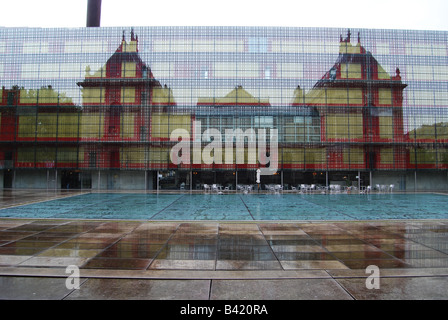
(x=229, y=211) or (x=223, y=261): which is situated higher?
(x=223, y=261)

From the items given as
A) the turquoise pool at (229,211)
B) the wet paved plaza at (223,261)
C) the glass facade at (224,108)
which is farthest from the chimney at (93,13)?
the wet paved plaza at (223,261)

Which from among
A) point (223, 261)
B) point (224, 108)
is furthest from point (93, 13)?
point (223, 261)

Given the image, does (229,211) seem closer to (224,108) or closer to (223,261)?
(223,261)

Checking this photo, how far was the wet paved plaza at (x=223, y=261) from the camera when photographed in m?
5.93

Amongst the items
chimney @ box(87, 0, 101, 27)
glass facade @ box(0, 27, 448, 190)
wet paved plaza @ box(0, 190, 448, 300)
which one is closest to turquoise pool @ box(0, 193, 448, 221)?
wet paved plaza @ box(0, 190, 448, 300)

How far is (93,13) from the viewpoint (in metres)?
51.1

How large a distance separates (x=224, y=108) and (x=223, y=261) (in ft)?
126

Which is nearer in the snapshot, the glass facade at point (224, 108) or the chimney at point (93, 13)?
the glass facade at point (224, 108)

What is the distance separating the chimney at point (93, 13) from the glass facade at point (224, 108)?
5.87m

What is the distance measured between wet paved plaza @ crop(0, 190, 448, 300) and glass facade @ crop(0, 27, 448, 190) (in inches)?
1257

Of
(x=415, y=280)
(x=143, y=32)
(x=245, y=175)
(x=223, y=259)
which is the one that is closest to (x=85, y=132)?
(x=143, y=32)

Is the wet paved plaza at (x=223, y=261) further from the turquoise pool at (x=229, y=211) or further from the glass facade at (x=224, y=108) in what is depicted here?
the glass facade at (x=224, y=108)

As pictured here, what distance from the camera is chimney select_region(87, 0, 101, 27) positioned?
5088 cm

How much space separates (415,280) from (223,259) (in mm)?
4625
